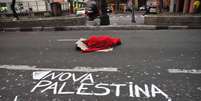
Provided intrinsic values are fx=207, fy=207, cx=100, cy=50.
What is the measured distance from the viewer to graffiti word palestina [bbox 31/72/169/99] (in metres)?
3.37

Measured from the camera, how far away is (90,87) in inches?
143

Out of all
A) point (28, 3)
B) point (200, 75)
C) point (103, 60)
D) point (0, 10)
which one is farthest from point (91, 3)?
point (0, 10)

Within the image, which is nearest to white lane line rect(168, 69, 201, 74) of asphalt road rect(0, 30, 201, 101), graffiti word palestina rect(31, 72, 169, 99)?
asphalt road rect(0, 30, 201, 101)

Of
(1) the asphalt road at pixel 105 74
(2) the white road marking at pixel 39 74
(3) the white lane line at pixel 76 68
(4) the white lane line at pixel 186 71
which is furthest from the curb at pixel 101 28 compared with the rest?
(2) the white road marking at pixel 39 74

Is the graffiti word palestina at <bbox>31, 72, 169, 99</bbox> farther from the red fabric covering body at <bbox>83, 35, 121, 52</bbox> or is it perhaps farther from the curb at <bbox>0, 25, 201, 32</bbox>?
the curb at <bbox>0, 25, 201, 32</bbox>

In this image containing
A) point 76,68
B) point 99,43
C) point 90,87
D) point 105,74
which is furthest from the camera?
point 99,43

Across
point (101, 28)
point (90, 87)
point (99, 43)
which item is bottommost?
point (90, 87)

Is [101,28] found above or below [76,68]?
above

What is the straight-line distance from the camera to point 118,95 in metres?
3.31

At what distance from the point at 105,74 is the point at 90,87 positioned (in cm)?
68

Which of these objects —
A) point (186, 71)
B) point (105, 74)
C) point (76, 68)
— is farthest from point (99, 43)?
point (186, 71)

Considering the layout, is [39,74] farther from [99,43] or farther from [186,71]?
[186,71]

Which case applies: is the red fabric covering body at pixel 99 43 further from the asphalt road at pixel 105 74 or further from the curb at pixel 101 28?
the curb at pixel 101 28

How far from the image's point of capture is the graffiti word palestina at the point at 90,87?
3369 mm
